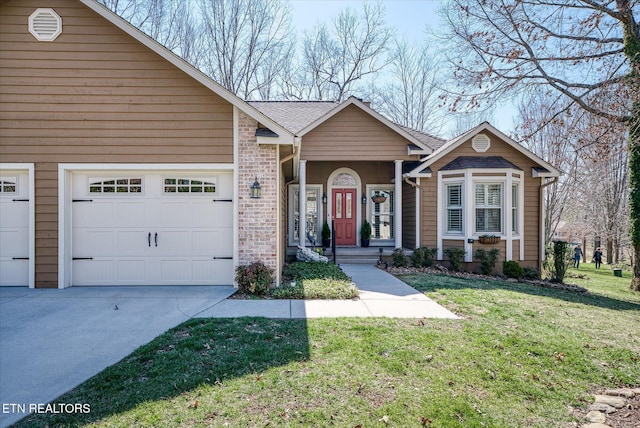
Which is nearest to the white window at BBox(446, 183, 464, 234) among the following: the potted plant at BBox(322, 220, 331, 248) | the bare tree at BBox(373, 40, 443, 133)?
the potted plant at BBox(322, 220, 331, 248)

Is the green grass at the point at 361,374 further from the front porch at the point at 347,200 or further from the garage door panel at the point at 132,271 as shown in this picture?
the front porch at the point at 347,200

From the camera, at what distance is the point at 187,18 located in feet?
65.5

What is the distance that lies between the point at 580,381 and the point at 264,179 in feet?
18.2

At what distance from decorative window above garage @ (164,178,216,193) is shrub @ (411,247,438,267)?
6.62 metres

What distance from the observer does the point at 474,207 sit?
10914mm

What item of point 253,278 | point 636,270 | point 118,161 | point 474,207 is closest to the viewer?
point 253,278

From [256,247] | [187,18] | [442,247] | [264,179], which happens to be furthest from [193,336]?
[187,18]

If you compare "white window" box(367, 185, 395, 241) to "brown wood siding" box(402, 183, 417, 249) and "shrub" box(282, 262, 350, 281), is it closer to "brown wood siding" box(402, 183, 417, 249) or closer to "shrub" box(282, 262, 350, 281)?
"brown wood siding" box(402, 183, 417, 249)

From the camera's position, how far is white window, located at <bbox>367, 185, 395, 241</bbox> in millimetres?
13258

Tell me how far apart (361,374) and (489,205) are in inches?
362

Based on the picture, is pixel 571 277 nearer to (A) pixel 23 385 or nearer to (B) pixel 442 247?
(B) pixel 442 247

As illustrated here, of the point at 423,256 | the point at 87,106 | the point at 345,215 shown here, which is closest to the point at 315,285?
the point at 423,256

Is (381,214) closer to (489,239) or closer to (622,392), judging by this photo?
(489,239)

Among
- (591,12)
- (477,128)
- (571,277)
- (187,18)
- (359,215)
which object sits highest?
(187,18)
